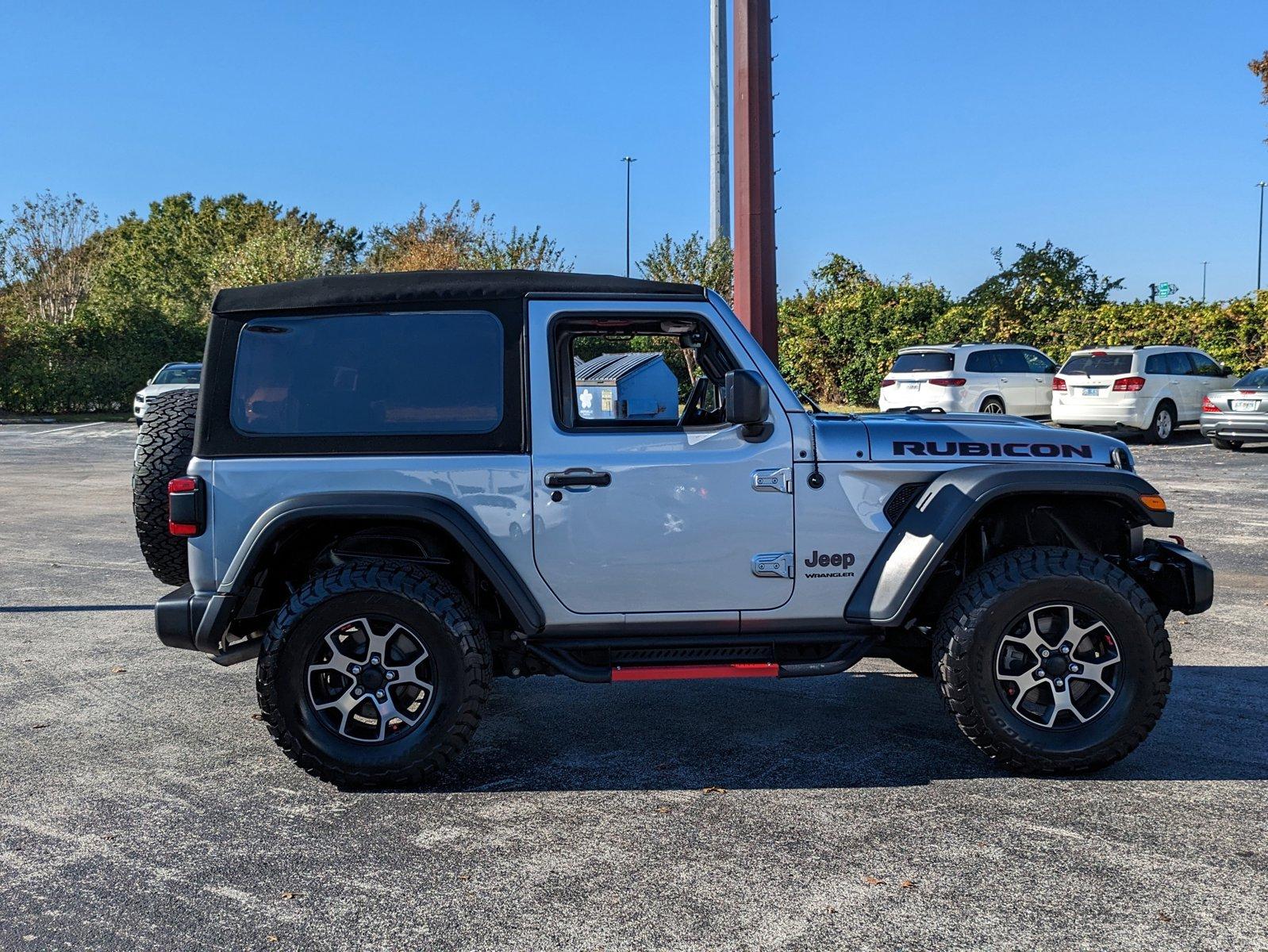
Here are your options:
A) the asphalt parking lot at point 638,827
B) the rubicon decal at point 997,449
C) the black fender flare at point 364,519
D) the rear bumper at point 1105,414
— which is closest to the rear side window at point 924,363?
the rear bumper at point 1105,414

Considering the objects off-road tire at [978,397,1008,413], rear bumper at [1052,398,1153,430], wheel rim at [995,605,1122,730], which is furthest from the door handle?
off-road tire at [978,397,1008,413]

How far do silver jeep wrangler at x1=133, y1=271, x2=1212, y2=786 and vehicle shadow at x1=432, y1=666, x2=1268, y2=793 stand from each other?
31 cm

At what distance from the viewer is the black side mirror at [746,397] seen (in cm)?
466

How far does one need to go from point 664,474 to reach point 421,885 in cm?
183

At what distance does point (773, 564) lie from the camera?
4.91 m

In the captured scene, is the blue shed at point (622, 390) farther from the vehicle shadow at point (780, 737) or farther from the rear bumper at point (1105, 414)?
the rear bumper at point (1105, 414)

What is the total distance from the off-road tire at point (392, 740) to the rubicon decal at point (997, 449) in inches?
77.0

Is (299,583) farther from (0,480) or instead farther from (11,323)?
(11,323)

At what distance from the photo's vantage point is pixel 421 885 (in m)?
3.86

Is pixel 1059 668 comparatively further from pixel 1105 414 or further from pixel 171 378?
pixel 171 378

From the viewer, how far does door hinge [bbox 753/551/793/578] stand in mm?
4902

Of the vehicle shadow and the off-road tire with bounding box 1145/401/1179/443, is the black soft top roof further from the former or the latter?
the off-road tire with bounding box 1145/401/1179/443

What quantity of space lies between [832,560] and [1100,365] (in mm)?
18180

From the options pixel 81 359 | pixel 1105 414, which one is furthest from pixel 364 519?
pixel 81 359
